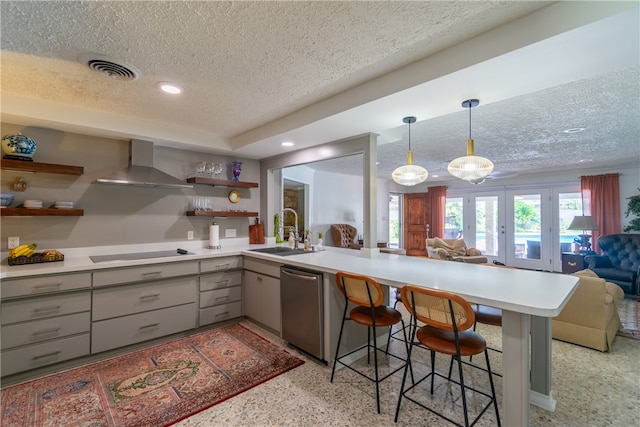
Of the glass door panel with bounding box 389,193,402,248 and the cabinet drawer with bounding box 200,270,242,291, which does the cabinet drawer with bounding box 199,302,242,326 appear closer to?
the cabinet drawer with bounding box 200,270,242,291

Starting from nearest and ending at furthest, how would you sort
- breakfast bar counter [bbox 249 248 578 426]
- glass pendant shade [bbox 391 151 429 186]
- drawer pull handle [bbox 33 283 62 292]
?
breakfast bar counter [bbox 249 248 578 426] → drawer pull handle [bbox 33 283 62 292] → glass pendant shade [bbox 391 151 429 186]

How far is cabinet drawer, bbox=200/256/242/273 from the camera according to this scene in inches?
124

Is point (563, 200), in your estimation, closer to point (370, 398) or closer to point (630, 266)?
point (630, 266)

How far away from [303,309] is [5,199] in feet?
9.07

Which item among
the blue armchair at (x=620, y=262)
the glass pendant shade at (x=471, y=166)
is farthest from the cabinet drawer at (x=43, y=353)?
the blue armchair at (x=620, y=262)

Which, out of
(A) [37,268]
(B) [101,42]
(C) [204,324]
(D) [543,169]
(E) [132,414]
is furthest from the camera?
(D) [543,169]

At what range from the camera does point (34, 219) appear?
2670 mm

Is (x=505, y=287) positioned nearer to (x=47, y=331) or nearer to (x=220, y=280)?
(x=220, y=280)

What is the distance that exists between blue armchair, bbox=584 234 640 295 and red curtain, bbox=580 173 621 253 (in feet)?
2.91

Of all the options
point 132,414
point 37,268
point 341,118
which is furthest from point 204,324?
point 341,118

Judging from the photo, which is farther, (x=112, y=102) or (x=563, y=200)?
(x=563, y=200)

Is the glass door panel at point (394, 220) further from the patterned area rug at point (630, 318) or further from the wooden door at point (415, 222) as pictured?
the patterned area rug at point (630, 318)

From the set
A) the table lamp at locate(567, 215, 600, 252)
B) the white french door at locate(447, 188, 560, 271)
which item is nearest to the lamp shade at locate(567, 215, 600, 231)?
the table lamp at locate(567, 215, 600, 252)

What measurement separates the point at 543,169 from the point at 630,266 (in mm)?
2501
